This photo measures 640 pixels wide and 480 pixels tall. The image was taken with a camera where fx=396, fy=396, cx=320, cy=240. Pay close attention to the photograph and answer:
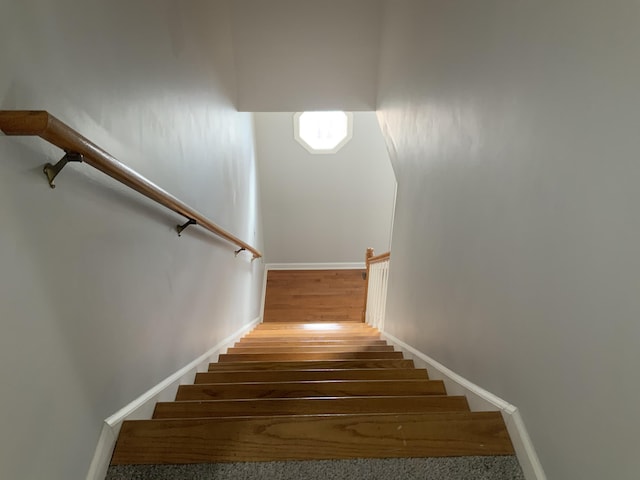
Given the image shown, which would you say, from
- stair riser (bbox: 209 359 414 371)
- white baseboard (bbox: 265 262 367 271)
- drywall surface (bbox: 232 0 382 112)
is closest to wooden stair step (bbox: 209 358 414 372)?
stair riser (bbox: 209 359 414 371)

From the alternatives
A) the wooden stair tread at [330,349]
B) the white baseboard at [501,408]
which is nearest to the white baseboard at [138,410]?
the wooden stair tread at [330,349]

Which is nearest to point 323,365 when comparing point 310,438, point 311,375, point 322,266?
point 311,375

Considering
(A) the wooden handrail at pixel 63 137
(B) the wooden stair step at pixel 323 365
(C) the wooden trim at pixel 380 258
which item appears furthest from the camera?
(C) the wooden trim at pixel 380 258

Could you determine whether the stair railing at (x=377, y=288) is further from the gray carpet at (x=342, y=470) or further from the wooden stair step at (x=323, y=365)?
the gray carpet at (x=342, y=470)

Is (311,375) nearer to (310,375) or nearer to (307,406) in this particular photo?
(310,375)

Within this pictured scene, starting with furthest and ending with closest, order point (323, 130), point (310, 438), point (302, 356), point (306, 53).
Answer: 1. point (323, 130)
2. point (306, 53)
3. point (302, 356)
4. point (310, 438)

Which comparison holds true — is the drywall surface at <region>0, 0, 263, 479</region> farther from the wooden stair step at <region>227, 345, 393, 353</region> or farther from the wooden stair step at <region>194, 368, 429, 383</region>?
the wooden stair step at <region>227, 345, 393, 353</region>

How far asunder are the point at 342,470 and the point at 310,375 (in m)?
0.82

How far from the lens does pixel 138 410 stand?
129cm

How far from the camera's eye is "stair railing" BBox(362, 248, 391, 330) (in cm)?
353

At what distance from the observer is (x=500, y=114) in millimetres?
1230

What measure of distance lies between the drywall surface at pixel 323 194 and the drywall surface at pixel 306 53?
1.51m

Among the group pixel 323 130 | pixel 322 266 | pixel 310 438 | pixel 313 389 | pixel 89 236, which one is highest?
pixel 89 236

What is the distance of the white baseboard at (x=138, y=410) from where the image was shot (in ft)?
3.44
